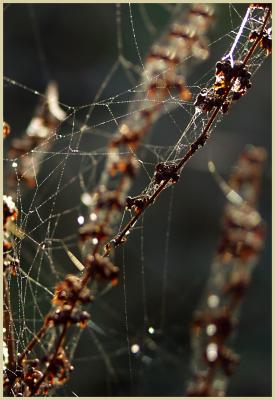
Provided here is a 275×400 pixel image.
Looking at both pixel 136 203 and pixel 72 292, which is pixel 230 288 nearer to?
pixel 136 203

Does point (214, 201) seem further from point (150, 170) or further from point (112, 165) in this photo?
point (112, 165)

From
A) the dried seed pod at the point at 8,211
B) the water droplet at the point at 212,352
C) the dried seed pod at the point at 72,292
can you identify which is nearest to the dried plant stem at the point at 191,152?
the dried seed pod at the point at 72,292

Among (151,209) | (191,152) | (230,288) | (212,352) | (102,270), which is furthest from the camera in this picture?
(151,209)

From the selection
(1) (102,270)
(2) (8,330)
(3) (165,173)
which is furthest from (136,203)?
(2) (8,330)

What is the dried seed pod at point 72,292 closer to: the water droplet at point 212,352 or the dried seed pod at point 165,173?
the dried seed pod at point 165,173

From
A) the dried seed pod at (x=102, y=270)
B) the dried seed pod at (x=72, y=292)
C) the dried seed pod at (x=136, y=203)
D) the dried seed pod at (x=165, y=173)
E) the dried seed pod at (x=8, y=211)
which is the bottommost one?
the dried seed pod at (x=72, y=292)

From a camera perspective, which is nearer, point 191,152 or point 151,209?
point 191,152

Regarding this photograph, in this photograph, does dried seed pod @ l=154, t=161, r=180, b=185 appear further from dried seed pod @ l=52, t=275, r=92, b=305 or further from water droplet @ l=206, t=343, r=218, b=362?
water droplet @ l=206, t=343, r=218, b=362

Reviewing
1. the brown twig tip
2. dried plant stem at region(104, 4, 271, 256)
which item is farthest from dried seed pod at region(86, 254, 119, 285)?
the brown twig tip
